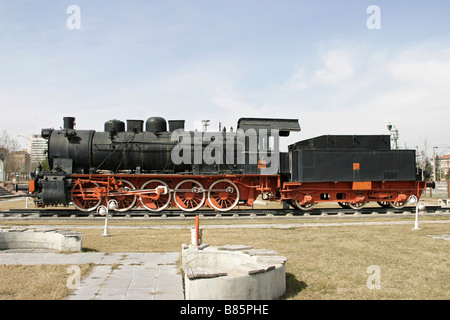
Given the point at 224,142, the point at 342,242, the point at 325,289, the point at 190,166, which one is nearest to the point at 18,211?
the point at 190,166

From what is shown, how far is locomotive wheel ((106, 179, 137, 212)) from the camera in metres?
18.9

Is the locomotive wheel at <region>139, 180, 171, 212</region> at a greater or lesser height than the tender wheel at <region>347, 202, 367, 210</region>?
greater

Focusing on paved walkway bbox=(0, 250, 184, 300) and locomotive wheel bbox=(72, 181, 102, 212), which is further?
locomotive wheel bbox=(72, 181, 102, 212)

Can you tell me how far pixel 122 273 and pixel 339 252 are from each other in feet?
16.3

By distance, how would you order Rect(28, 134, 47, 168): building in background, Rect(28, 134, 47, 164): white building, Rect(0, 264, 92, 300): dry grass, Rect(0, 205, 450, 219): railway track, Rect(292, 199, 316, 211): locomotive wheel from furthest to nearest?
Rect(28, 134, 47, 168): building in background < Rect(28, 134, 47, 164): white building < Rect(292, 199, 316, 211): locomotive wheel < Rect(0, 205, 450, 219): railway track < Rect(0, 264, 92, 300): dry grass

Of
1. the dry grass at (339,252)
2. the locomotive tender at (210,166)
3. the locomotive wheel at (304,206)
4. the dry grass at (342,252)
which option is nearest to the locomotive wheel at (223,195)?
the locomotive tender at (210,166)

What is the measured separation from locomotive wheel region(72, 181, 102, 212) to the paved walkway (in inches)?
383

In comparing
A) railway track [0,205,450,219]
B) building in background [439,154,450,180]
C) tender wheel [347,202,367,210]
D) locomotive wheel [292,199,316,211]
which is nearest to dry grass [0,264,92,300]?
railway track [0,205,450,219]

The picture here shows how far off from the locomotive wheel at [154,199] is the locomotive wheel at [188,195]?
0.52 m

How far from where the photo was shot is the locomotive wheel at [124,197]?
742 inches

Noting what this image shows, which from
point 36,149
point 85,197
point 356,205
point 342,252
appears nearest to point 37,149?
point 36,149

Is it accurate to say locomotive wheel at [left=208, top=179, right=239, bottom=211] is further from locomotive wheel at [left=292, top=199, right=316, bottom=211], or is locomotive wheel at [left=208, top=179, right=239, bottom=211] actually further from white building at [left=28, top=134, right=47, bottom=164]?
white building at [left=28, top=134, right=47, bottom=164]

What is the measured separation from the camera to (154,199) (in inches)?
746

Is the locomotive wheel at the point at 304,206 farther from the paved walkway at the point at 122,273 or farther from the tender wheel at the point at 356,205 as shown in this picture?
the paved walkway at the point at 122,273
